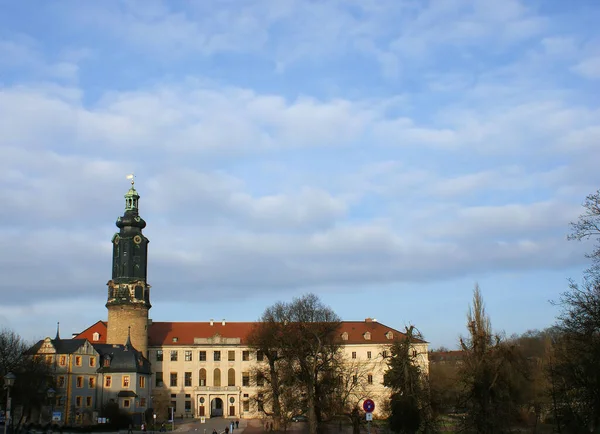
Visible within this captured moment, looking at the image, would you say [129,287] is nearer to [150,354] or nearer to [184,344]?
[150,354]

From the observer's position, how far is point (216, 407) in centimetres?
9681

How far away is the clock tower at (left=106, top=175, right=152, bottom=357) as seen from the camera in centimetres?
9162

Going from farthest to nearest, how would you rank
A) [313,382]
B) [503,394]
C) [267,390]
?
1. [267,390]
2. [313,382]
3. [503,394]

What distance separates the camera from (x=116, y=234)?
95.0 m

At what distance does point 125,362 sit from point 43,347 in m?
10.2

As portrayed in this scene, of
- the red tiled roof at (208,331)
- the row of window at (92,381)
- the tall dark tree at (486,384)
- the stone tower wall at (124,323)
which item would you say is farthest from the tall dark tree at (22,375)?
the tall dark tree at (486,384)

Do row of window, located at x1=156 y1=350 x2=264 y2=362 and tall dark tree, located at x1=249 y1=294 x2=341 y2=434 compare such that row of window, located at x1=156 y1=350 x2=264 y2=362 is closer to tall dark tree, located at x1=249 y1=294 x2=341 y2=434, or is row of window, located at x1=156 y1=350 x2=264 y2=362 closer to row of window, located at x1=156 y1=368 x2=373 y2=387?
row of window, located at x1=156 y1=368 x2=373 y2=387

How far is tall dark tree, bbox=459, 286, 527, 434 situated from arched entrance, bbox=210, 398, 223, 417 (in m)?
63.0

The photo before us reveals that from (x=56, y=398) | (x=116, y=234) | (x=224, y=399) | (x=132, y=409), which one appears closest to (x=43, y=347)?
(x=56, y=398)

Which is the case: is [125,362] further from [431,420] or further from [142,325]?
[431,420]

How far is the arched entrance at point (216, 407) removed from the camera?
9571 cm

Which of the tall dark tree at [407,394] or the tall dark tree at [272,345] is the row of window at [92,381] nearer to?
the tall dark tree at [272,345]

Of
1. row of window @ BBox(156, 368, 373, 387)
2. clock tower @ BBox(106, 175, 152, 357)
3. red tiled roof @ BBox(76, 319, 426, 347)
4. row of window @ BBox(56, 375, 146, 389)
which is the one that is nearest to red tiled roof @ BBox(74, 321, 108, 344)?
red tiled roof @ BBox(76, 319, 426, 347)

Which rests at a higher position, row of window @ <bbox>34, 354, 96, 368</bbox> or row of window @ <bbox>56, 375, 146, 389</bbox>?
row of window @ <bbox>34, 354, 96, 368</bbox>
